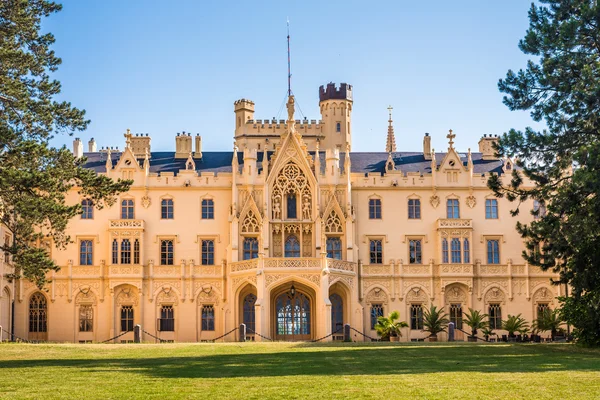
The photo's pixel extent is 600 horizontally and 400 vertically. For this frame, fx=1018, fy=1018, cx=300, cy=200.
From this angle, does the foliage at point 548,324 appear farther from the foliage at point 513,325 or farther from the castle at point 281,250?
the castle at point 281,250

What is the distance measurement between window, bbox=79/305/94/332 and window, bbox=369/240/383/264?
18.2m

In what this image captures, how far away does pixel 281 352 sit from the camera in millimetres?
39531

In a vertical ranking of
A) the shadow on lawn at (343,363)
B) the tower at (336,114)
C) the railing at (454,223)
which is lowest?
the shadow on lawn at (343,363)

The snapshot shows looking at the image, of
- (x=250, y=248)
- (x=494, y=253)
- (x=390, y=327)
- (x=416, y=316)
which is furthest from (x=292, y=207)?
(x=494, y=253)

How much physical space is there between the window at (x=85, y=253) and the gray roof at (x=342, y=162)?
5050 millimetres

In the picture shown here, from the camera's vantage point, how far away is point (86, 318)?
6456cm

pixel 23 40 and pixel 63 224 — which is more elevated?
pixel 23 40

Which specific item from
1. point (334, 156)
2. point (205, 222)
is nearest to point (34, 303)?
point (205, 222)

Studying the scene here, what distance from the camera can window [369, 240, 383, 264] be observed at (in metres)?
66.2

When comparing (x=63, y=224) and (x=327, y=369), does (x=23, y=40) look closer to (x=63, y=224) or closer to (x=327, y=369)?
(x=63, y=224)

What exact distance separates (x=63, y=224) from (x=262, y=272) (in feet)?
70.1

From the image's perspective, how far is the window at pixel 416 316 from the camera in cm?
6553

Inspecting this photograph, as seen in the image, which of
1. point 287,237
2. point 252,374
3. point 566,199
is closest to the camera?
point 252,374

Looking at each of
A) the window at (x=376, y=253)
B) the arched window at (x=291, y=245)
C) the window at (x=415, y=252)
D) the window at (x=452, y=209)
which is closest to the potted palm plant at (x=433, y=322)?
the window at (x=415, y=252)
